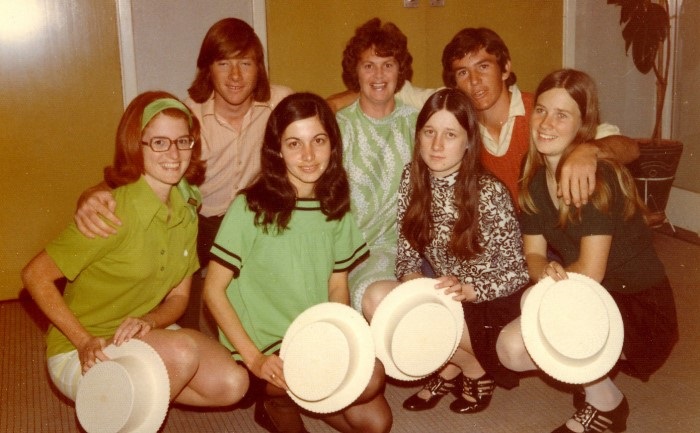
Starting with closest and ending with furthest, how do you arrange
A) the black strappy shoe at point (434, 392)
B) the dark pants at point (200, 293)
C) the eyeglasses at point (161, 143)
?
the eyeglasses at point (161, 143)
the black strappy shoe at point (434, 392)
the dark pants at point (200, 293)

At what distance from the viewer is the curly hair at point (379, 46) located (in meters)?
2.52

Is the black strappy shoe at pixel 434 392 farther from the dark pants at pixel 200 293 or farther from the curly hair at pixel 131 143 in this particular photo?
the curly hair at pixel 131 143

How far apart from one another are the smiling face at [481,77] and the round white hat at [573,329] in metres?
0.80

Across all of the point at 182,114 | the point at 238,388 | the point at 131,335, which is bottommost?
the point at 238,388

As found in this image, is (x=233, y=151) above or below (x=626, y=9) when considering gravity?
below

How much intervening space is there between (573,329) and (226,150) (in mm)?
1510

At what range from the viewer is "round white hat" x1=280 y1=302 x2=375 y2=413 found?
6.22 feet

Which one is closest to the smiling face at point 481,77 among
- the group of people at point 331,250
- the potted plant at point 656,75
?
the group of people at point 331,250

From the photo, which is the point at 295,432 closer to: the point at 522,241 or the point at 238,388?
the point at 238,388

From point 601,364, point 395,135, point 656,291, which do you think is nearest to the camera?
point 601,364

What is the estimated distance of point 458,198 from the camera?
2195 mm

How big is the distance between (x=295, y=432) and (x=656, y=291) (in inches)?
46.4

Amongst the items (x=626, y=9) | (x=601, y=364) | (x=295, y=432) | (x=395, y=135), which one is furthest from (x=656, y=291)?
(x=626, y=9)

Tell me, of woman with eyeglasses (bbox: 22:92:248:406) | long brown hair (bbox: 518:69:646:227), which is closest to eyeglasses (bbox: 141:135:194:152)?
woman with eyeglasses (bbox: 22:92:248:406)
